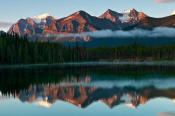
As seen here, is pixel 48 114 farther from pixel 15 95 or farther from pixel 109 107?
pixel 15 95

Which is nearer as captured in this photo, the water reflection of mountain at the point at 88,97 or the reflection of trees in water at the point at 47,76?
the water reflection of mountain at the point at 88,97

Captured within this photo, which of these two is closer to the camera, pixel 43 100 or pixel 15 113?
pixel 15 113

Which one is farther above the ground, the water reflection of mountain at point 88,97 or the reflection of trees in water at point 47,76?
the water reflection of mountain at point 88,97

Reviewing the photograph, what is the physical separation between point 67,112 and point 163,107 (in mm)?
12549

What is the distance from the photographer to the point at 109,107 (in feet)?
106

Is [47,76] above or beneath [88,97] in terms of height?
beneath

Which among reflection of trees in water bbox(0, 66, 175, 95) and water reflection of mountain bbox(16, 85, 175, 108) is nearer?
water reflection of mountain bbox(16, 85, 175, 108)

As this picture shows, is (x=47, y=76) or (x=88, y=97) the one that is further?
(x=47, y=76)

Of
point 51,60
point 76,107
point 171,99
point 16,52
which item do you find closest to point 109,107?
point 76,107

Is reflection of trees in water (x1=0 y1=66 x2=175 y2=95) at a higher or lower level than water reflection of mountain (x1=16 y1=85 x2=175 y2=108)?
lower

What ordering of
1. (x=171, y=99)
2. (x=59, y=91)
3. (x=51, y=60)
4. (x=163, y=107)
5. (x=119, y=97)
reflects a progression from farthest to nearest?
(x=51, y=60)
(x=59, y=91)
(x=119, y=97)
(x=171, y=99)
(x=163, y=107)

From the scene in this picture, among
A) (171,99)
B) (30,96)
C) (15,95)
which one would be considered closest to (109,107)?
(171,99)

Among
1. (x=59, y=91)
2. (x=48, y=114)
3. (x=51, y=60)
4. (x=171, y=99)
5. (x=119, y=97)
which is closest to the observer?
(x=48, y=114)

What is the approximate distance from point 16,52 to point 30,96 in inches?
5084
